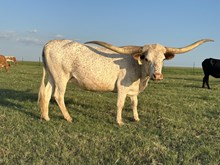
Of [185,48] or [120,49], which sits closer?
[120,49]

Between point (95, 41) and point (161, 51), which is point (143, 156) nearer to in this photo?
point (161, 51)

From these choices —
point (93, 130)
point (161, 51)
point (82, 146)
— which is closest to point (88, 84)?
point (93, 130)

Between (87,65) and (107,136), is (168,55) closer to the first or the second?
(87,65)

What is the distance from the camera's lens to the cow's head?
6492 millimetres

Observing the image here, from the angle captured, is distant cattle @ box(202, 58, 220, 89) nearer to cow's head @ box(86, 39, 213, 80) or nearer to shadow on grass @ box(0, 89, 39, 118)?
cow's head @ box(86, 39, 213, 80)

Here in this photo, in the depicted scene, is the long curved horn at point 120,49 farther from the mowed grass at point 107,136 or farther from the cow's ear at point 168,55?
the mowed grass at point 107,136

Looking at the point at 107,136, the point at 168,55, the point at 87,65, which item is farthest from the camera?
the point at 87,65

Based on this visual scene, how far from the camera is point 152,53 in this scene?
6.68m

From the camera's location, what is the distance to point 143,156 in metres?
4.66

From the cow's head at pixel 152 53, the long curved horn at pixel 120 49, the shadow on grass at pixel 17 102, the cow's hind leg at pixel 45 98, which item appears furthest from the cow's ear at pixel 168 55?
the shadow on grass at pixel 17 102

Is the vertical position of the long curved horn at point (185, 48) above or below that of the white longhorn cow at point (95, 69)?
above

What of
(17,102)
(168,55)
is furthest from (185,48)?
(17,102)

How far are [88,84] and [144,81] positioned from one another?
58.1 inches

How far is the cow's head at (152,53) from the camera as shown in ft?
21.3
